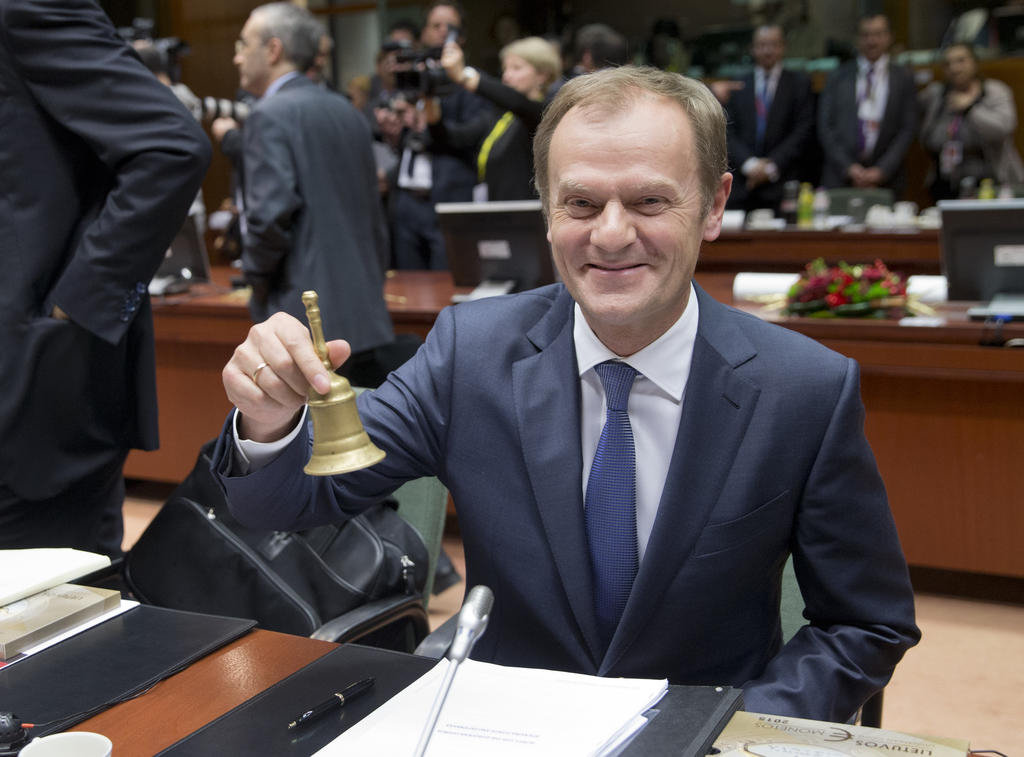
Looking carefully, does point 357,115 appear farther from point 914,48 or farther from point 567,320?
point 914,48

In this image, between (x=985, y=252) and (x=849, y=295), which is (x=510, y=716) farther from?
(x=985, y=252)

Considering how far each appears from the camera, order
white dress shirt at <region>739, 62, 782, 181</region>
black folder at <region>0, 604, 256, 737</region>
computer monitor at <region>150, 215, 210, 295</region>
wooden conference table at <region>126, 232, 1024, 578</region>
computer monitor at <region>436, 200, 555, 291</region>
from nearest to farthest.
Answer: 1. black folder at <region>0, 604, 256, 737</region>
2. wooden conference table at <region>126, 232, 1024, 578</region>
3. computer monitor at <region>436, 200, 555, 291</region>
4. computer monitor at <region>150, 215, 210, 295</region>
5. white dress shirt at <region>739, 62, 782, 181</region>

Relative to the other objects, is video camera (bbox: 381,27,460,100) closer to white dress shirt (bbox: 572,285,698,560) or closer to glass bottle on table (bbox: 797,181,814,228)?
glass bottle on table (bbox: 797,181,814,228)

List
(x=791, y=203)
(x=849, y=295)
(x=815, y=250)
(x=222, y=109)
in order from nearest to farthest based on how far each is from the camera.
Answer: (x=849, y=295), (x=222, y=109), (x=815, y=250), (x=791, y=203)

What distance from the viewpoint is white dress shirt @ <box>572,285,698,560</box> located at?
1.48 meters

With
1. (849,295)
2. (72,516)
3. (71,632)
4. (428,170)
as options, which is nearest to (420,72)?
(428,170)

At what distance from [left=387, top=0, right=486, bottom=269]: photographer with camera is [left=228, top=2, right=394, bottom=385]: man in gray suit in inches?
74.1

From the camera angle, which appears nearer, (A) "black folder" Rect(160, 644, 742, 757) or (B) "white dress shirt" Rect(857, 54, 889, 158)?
(A) "black folder" Rect(160, 644, 742, 757)

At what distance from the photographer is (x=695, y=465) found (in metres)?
1.45

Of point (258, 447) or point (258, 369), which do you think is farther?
point (258, 447)

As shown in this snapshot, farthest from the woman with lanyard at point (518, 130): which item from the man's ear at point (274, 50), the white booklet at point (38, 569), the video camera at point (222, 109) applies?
the white booklet at point (38, 569)

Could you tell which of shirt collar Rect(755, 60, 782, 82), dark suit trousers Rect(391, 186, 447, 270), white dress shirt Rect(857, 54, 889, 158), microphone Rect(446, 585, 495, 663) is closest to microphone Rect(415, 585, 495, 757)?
microphone Rect(446, 585, 495, 663)

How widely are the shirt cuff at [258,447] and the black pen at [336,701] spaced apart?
0.31 m

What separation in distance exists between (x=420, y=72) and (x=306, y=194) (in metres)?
1.65
